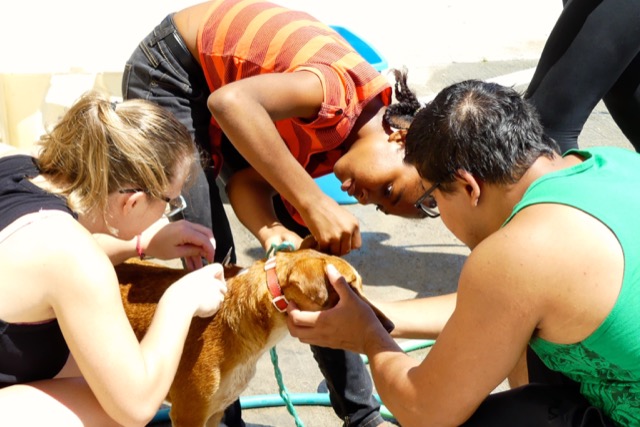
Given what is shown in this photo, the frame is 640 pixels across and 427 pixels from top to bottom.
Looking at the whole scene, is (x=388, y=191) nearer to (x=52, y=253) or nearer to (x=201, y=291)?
(x=201, y=291)

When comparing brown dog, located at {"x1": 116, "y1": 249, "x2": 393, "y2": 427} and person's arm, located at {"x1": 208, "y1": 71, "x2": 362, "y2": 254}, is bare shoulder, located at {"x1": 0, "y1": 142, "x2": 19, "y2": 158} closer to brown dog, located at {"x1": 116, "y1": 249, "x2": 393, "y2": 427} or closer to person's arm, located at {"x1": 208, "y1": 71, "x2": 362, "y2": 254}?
brown dog, located at {"x1": 116, "y1": 249, "x2": 393, "y2": 427}

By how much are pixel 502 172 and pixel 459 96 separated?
0.27 meters

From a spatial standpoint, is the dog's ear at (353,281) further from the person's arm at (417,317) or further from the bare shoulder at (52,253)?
the bare shoulder at (52,253)

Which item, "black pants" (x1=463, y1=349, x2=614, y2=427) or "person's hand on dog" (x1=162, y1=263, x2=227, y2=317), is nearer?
"black pants" (x1=463, y1=349, x2=614, y2=427)

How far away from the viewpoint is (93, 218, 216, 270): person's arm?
3264 millimetres

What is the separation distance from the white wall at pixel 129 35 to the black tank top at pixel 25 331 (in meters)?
2.94

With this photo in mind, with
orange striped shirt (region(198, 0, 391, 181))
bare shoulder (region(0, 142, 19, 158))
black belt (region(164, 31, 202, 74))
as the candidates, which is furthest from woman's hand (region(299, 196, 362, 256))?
bare shoulder (region(0, 142, 19, 158))

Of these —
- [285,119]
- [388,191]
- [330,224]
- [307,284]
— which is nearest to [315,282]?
[307,284]

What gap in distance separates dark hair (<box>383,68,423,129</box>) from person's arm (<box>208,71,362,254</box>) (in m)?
0.45

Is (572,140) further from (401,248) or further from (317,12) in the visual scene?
(317,12)

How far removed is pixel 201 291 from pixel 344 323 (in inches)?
19.2

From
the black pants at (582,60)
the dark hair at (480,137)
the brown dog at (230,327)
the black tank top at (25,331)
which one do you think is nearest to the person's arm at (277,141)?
the brown dog at (230,327)

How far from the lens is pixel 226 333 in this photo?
3.12 metres

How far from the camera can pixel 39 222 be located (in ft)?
8.14
